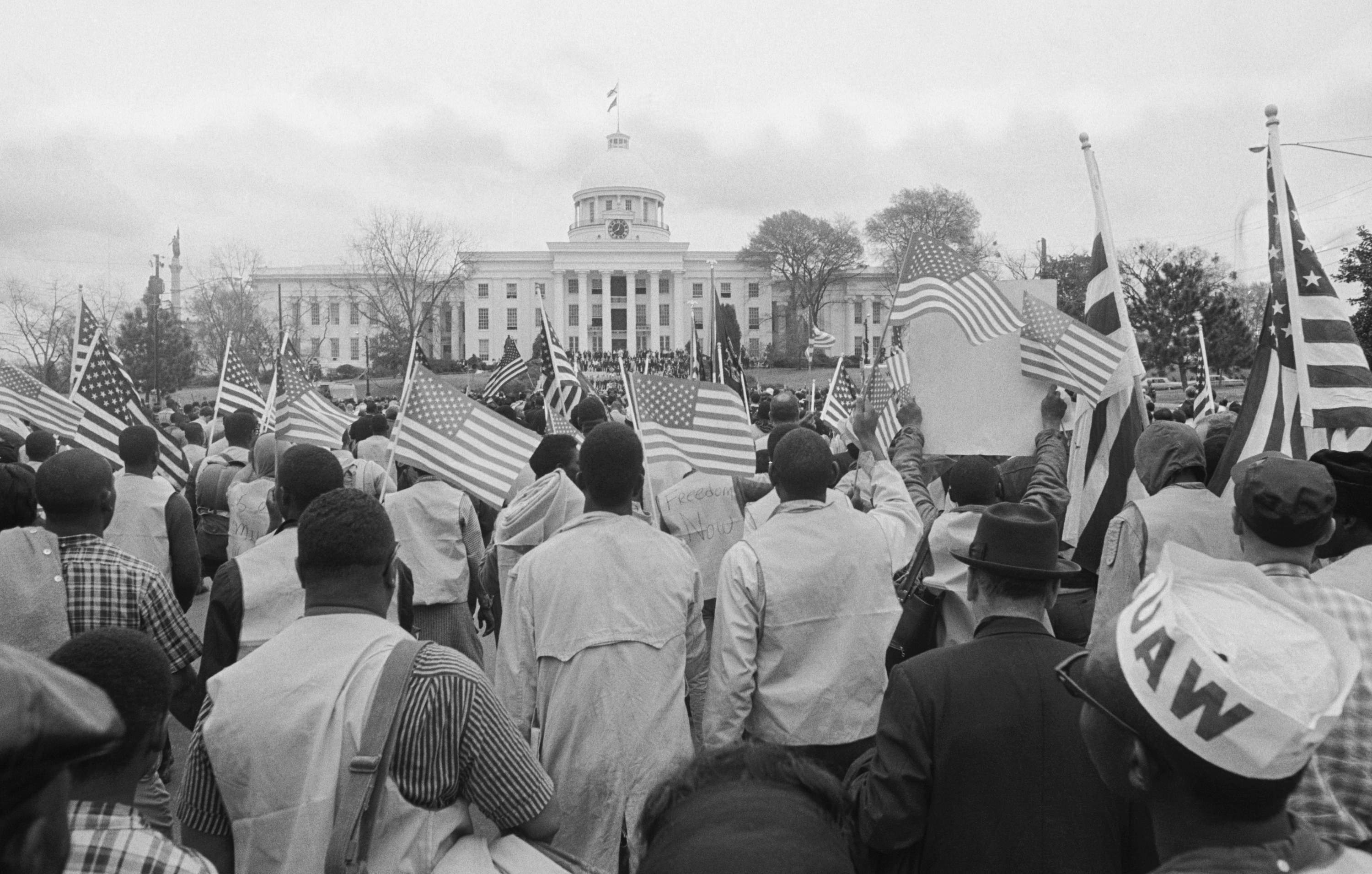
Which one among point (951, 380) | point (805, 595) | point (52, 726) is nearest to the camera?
point (52, 726)

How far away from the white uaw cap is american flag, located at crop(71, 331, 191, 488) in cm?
733

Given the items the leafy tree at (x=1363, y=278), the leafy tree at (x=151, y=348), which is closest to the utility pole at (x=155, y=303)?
the leafy tree at (x=151, y=348)

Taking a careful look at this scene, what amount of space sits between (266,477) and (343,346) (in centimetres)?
10470

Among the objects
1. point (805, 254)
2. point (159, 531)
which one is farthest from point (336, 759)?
point (805, 254)

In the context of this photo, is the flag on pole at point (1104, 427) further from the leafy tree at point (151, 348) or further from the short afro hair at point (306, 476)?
the leafy tree at point (151, 348)

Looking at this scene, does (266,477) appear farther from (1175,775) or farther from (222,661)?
(1175,775)

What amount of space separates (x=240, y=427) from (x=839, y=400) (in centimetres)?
537

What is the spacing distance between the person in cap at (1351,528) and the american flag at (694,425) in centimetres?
299

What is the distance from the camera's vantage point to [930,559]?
442 cm

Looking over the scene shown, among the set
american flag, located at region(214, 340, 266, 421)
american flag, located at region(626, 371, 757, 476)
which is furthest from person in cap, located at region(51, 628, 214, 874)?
american flag, located at region(214, 340, 266, 421)

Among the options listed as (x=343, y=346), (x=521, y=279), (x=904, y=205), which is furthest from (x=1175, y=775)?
(x=343, y=346)

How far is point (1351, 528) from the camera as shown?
3.35 meters

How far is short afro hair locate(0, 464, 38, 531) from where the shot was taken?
443cm

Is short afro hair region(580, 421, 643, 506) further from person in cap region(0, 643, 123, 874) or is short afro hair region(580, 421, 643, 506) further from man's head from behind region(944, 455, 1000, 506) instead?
person in cap region(0, 643, 123, 874)
